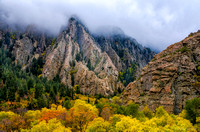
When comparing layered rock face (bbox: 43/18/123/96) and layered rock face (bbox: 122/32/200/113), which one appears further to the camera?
layered rock face (bbox: 43/18/123/96)

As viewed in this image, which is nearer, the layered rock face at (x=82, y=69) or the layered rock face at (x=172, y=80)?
the layered rock face at (x=172, y=80)

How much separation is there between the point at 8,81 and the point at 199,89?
119m

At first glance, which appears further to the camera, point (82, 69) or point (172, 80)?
point (82, 69)

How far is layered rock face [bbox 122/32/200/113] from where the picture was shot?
64.4 m

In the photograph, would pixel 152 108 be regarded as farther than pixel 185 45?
No

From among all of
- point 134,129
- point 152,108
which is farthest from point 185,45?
point 134,129

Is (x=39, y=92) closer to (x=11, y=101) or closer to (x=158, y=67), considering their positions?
(x=11, y=101)

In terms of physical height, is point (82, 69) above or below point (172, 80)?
above

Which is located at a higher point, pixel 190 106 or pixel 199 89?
pixel 199 89

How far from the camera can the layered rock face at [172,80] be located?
6444cm

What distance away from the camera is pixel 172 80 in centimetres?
7106

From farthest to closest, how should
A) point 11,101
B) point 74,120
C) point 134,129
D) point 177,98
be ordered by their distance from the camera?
point 11,101 → point 177,98 → point 74,120 → point 134,129

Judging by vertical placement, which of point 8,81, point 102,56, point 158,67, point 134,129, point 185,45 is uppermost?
point 102,56

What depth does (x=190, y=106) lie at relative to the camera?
46.7 metres
